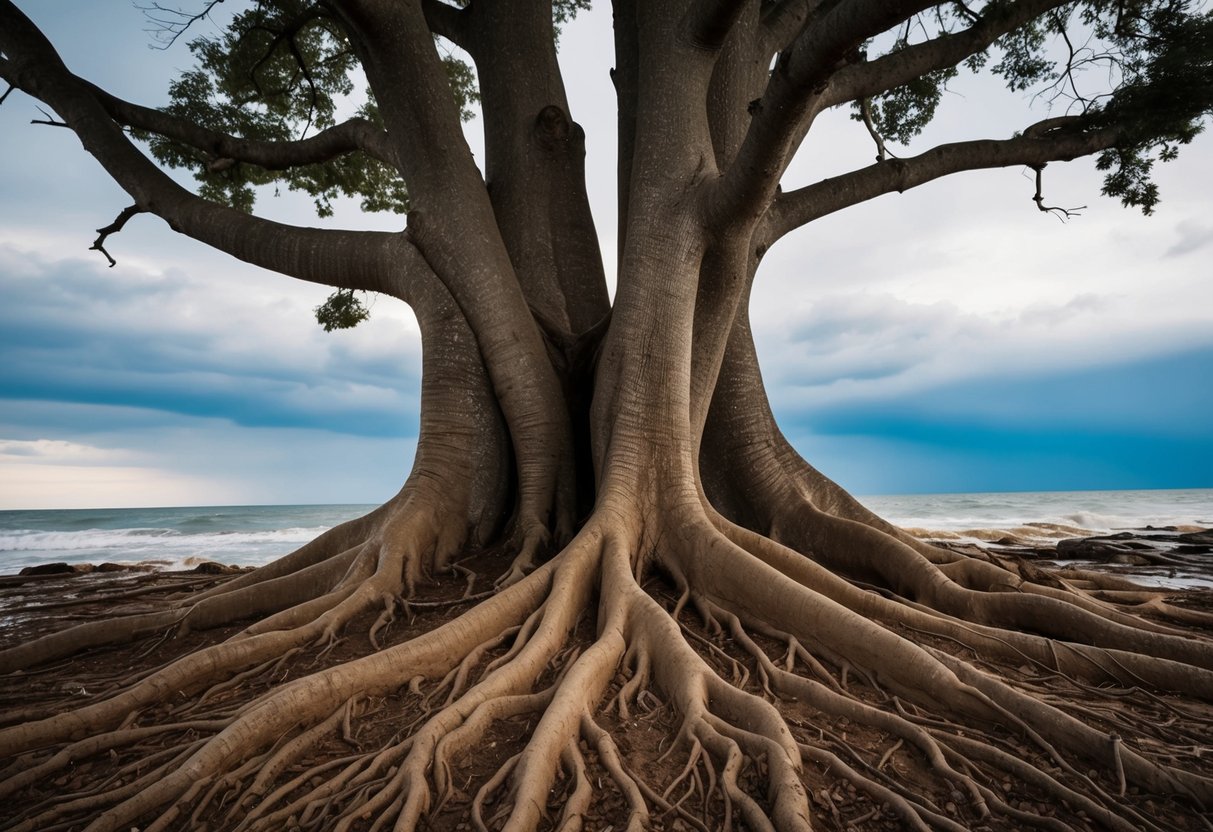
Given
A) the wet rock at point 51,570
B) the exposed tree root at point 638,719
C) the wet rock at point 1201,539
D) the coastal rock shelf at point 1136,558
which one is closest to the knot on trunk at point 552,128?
the exposed tree root at point 638,719

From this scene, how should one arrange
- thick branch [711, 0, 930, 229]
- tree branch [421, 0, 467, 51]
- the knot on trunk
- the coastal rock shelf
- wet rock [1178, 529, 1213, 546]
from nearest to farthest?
1. thick branch [711, 0, 930, 229]
2. the knot on trunk
3. the coastal rock shelf
4. tree branch [421, 0, 467, 51]
5. wet rock [1178, 529, 1213, 546]

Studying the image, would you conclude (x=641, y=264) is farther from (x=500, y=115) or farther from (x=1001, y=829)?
(x=1001, y=829)

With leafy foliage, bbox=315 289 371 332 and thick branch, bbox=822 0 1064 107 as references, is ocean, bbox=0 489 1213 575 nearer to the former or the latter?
leafy foliage, bbox=315 289 371 332

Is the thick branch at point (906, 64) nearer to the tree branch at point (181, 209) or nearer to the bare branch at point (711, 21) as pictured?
the bare branch at point (711, 21)

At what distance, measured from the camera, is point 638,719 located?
8.77 feet

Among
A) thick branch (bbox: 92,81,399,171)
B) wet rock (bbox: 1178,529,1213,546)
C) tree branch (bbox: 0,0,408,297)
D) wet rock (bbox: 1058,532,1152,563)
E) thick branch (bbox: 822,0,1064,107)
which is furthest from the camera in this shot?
wet rock (bbox: 1178,529,1213,546)

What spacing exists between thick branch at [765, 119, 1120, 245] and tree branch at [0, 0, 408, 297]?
392 centimetres

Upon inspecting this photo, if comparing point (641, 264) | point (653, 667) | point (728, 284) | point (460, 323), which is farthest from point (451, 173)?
point (653, 667)

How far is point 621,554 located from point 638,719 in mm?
1171

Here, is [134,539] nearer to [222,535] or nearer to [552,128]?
[222,535]

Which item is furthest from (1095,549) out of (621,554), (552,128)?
(552,128)

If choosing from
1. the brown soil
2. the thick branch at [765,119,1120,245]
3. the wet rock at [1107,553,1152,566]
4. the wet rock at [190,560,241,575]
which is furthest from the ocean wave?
the wet rock at [1107,553,1152,566]

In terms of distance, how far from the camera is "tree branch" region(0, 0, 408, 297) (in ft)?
17.4

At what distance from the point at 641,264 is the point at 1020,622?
3436 millimetres
